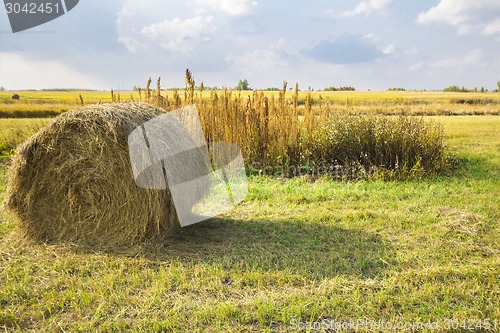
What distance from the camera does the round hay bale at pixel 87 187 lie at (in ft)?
12.9

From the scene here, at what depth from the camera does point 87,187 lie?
13.3ft

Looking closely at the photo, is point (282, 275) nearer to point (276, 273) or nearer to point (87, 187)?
point (276, 273)

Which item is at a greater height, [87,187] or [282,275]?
[87,187]

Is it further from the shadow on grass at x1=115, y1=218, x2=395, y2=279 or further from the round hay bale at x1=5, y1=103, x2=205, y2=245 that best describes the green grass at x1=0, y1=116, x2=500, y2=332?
the round hay bale at x1=5, y1=103, x2=205, y2=245

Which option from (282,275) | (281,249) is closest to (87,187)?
(281,249)

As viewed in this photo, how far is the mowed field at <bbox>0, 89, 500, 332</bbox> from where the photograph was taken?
2.79m

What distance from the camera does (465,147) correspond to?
394 inches

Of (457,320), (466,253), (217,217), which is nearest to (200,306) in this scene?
(457,320)

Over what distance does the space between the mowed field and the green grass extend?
0.01 m

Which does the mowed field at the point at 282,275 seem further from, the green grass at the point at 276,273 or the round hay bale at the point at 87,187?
the round hay bale at the point at 87,187

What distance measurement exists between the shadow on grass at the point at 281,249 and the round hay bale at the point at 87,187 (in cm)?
37

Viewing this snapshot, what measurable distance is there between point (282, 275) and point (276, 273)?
0.22ft

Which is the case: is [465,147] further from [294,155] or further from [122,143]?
[122,143]

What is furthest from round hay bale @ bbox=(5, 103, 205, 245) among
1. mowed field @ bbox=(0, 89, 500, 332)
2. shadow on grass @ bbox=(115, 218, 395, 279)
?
shadow on grass @ bbox=(115, 218, 395, 279)
